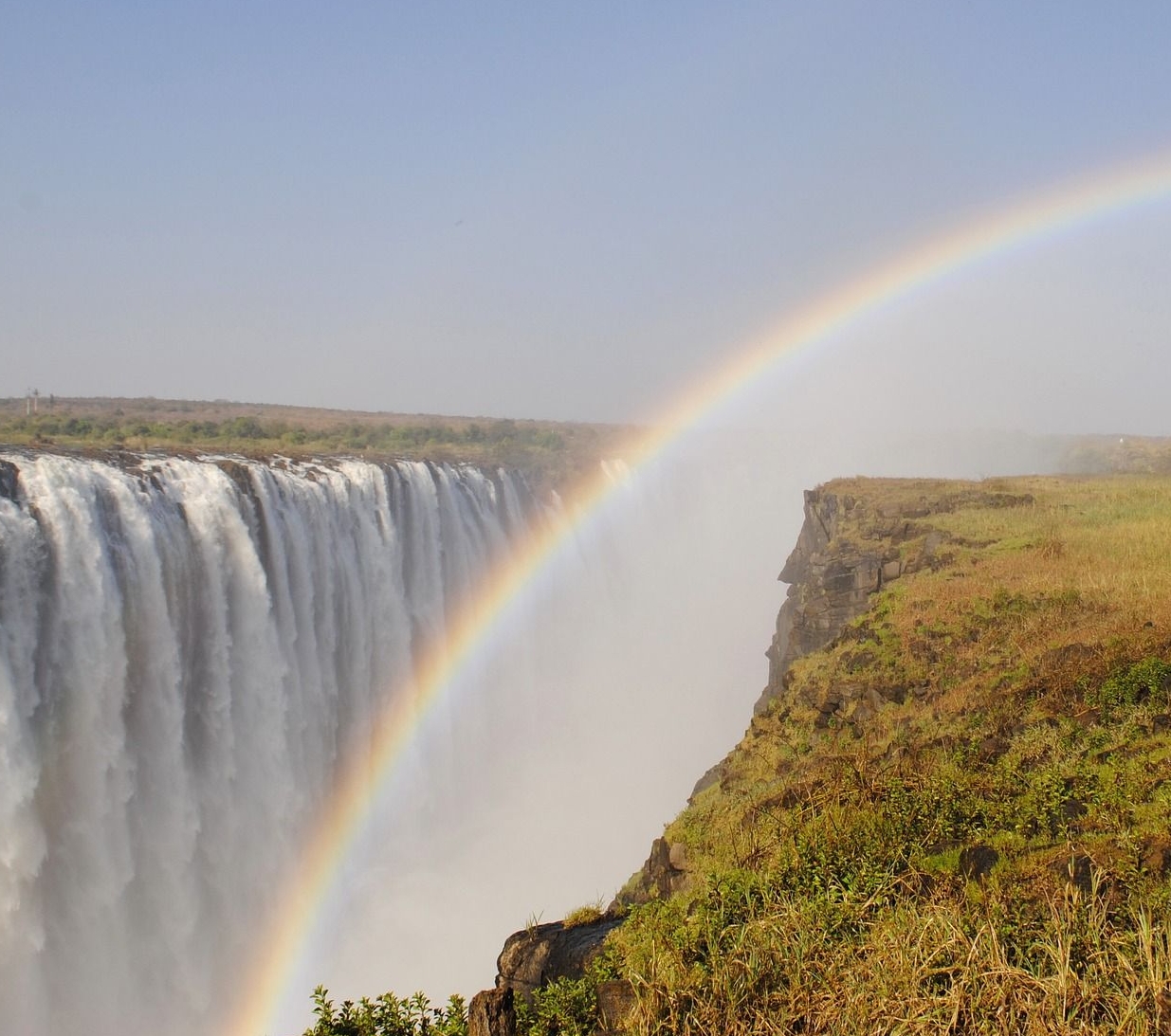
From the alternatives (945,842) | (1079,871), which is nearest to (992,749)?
(945,842)

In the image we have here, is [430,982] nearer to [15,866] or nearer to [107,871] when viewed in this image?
[107,871]

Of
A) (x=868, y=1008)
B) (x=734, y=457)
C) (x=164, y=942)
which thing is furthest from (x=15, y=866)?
(x=734, y=457)

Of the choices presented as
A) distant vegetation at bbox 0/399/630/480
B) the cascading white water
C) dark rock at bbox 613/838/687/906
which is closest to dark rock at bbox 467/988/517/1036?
dark rock at bbox 613/838/687/906

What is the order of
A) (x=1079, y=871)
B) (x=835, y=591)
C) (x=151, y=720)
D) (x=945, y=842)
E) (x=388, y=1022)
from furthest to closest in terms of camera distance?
(x=835, y=591)
(x=151, y=720)
(x=945, y=842)
(x=388, y=1022)
(x=1079, y=871)

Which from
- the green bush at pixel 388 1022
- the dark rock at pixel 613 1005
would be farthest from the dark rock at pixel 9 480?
the dark rock at pixel 613 1005

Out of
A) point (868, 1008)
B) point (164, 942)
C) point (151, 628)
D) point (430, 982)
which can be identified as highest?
point (151, 628)

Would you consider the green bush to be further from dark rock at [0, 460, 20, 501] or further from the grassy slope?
dark rock at [0, 460, 20, 501]

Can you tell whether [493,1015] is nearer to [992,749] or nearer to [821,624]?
[992,749]
